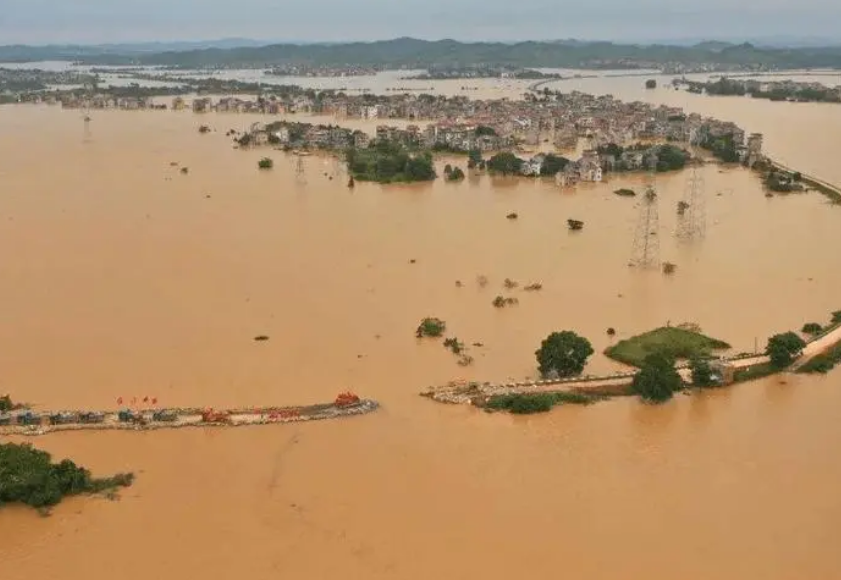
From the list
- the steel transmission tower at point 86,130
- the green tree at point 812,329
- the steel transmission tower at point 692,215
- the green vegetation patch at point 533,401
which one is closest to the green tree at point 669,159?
the steel transmission tower at point 692,215

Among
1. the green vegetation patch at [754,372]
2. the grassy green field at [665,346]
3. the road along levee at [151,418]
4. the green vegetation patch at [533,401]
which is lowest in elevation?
the road along levee at [151,418]

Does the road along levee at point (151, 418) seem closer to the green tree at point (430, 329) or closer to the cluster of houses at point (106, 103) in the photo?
the green tree at point (430, 329)

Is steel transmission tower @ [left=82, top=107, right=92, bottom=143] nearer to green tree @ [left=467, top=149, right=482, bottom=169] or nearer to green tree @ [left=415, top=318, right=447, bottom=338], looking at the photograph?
green tree @ [left=467, top=149, right=482, bottom=169]

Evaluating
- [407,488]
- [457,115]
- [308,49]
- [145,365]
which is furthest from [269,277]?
[308,49]

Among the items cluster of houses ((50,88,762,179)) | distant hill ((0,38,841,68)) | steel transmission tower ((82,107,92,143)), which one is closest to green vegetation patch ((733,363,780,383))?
cluster of houses ((50,88,762,179))

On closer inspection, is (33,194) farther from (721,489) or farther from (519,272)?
(721,489)

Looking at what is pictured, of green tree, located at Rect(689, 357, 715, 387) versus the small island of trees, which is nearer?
green tree, located at Rect(689, 357, 715, 387)

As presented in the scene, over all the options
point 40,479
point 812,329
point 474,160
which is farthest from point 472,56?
point 40,479
